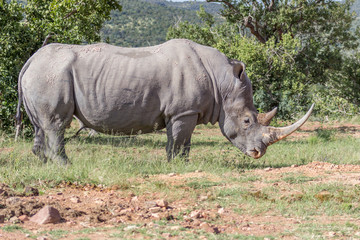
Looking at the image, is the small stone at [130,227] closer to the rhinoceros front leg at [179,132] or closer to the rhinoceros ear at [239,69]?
the rhinoceros front leg at [179,132]

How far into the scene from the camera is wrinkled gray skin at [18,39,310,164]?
7.18 metres

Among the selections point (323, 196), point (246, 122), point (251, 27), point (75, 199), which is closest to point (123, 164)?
point (75, 199)

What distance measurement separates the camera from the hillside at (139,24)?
44656mm

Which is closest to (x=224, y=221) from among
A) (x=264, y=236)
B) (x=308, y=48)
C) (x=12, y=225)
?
(x=264, y=236)

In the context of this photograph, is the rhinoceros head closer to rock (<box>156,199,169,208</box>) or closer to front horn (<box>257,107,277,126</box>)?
front horn (<box>257,107,277,126</box>)

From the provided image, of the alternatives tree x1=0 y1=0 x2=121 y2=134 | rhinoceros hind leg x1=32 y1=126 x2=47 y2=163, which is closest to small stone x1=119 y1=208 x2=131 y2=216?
rhinoceros hind leg x1=32 y1=126 x2=47 y2=163

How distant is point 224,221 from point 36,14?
Answer: 1022cm

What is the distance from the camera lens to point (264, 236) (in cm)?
420

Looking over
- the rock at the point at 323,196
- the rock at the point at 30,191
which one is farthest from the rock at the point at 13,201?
the rock at the point at 323,196

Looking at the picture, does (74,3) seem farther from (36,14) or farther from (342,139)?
(342,139)

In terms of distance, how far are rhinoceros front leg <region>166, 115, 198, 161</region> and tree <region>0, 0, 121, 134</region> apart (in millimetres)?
5157

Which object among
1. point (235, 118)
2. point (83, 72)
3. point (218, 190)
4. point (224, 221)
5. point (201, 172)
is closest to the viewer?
point (224, 221)

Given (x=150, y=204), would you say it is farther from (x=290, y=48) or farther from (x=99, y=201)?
(x=290, y=48)

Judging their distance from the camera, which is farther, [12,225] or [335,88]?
[335,88]
